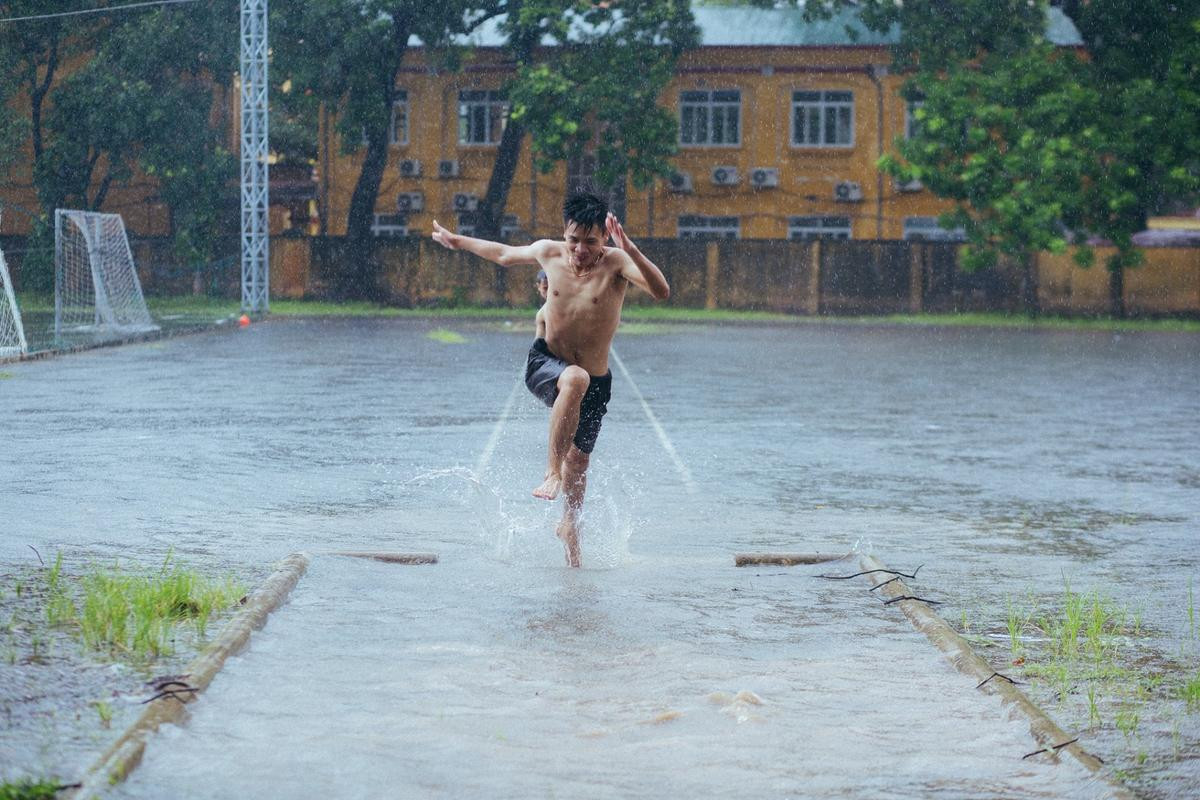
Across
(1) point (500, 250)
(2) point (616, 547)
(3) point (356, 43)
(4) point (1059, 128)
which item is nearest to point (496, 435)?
(2) point (616, 547)

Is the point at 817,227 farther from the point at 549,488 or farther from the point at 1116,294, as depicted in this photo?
the point at 549,488

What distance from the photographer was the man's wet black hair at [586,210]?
28.9ft

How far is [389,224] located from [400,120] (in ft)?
10.5

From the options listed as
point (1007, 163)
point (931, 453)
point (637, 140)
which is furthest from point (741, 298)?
point (931, 453)

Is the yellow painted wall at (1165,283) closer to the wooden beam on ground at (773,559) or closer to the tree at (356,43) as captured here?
the tree at (356,43)

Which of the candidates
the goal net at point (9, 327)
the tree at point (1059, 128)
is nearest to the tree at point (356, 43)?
the tree at point (1059, 128)

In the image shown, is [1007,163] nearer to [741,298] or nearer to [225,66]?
[741,298]

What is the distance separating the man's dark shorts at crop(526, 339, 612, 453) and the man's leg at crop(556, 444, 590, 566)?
0.09 m

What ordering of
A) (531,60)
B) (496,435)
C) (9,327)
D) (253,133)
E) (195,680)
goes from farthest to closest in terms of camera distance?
(531,60), (253,133), (9,327), (496,435), (195,680)

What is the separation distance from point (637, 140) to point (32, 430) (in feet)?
107

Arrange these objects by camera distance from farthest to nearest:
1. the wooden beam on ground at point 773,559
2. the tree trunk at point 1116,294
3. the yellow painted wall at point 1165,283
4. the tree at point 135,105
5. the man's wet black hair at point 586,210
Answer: the tree at point 135,105 → the tree trunk at point 1116,294 → the yellow painted wall at point 1165,283 → the wooden beam on ground at point 773,559 → the man's wet black hair at point 586,210

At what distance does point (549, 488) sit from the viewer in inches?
352

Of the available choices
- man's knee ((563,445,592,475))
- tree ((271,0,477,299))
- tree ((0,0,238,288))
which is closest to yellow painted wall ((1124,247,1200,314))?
tree ((271,0,477,299))

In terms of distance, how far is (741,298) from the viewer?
4784cm
